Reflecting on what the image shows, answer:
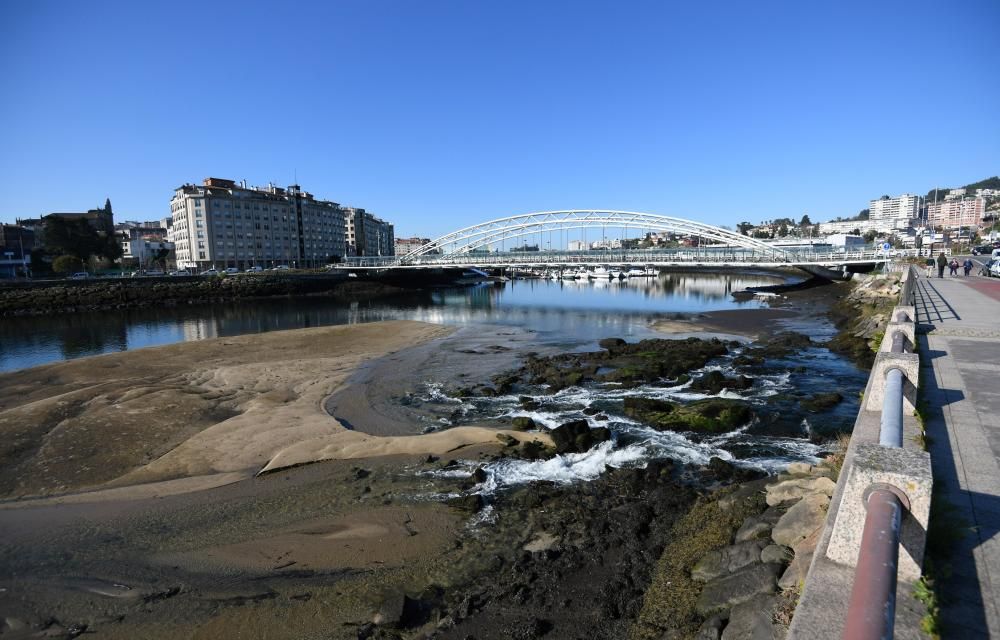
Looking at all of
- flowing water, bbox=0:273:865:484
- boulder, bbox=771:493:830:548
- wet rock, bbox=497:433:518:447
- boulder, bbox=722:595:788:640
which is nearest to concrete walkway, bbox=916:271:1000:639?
boulder, bbox=771:493:830:548

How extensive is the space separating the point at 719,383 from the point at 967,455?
12.1 meters

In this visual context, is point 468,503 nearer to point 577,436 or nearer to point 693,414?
point 577,436

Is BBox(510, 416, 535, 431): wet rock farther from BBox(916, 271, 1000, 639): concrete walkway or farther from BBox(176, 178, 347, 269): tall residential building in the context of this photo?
BBox(176, 178, 347, 269): tall residential building

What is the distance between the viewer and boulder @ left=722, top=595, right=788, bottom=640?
4.46 metres

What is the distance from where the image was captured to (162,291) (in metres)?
59.8

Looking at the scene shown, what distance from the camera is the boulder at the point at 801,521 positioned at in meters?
5.95

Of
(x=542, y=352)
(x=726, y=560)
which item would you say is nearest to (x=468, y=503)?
(x=726, y=560)

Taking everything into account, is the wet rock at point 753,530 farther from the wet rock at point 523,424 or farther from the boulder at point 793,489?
the wet rock at point 523,424

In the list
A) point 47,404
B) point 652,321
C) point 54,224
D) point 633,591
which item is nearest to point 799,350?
point 652,321

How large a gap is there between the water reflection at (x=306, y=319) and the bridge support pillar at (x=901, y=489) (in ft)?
85.9

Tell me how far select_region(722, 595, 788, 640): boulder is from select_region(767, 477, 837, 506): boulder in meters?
2.52

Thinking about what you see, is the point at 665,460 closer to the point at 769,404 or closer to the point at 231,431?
the point at 769,404

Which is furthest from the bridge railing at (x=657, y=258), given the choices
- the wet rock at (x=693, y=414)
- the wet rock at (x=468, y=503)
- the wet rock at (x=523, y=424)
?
the wet rock at (x=468, y=503)

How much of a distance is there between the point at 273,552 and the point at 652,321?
3440 cm
